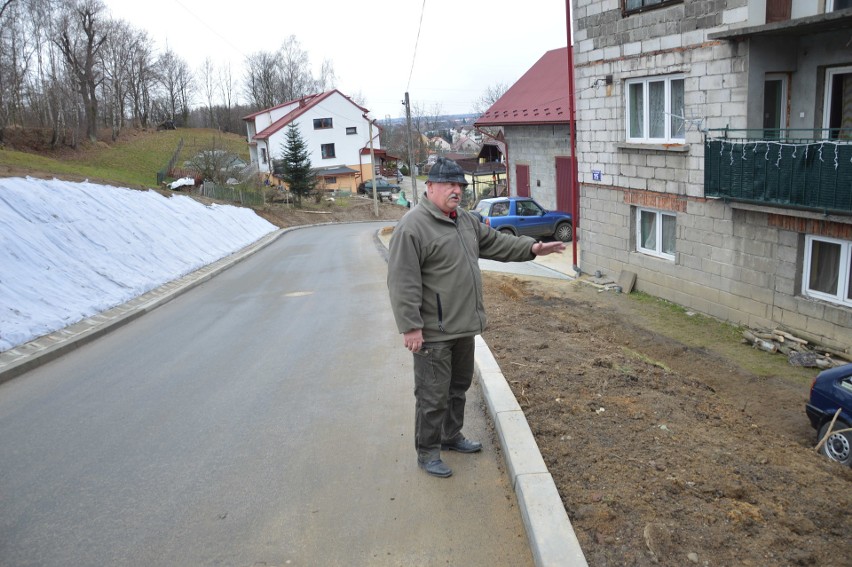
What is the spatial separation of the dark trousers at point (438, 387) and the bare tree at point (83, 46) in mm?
62730

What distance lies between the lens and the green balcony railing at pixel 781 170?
9381mm

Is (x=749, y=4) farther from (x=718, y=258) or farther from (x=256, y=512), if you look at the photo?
(x=256, y=512)

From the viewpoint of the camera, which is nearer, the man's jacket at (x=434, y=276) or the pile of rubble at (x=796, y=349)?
the man's jacket at (x=434, y=276)

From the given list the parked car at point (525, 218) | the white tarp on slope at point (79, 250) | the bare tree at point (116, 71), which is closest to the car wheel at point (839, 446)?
the white tarp on slope at point (79, 250)

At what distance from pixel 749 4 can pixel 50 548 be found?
1206 cm

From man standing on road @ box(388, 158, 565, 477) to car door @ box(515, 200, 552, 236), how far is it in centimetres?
1663

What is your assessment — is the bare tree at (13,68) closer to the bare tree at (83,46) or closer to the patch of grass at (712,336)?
the bare tree at (83,46)

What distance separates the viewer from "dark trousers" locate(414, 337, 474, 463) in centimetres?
425

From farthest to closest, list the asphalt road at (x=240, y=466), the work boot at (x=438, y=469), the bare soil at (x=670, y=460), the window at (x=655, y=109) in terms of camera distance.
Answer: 1. the window at (x=655, y=109)
2. the work boot at (x=438, y=469)
3. the asphalt road at (x=240, y=466)
4. the bare soil at (x=670, y=460)

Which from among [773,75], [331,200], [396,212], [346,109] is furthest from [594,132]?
[346,109]

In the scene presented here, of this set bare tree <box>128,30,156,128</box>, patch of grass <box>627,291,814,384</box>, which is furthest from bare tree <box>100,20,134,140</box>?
patch of grass <box>627,291,814,384</box>

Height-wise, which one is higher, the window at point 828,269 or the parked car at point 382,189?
the window at point 828,269

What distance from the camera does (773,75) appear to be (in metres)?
11.6

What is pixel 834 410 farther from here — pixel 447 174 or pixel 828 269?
pixel 447 174
